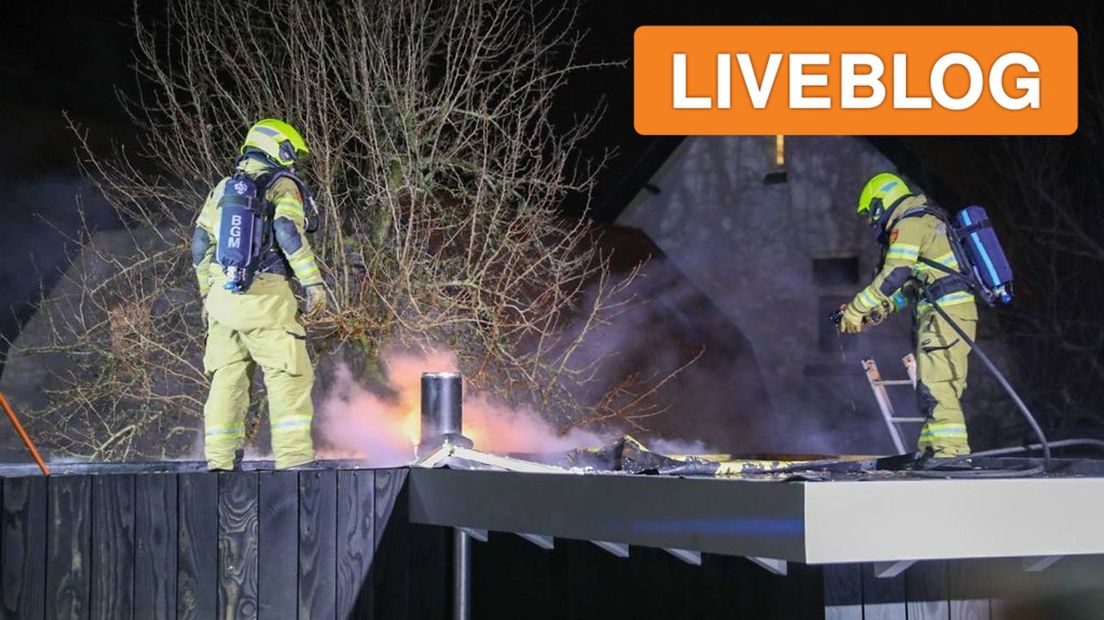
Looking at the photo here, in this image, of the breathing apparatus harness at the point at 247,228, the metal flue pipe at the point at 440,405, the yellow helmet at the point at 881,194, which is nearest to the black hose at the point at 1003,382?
the yellow helmet at the point at 881,194

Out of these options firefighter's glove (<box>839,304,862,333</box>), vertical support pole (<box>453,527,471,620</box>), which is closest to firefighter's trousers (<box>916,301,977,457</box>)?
firefighter's glove (<box>839,304,862,333</box>)

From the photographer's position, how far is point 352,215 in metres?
10.2

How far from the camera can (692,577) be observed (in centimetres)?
443

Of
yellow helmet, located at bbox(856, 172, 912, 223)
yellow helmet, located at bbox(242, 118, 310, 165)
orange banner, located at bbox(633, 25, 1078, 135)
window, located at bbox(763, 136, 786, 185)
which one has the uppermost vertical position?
orange banner, located at bbox(633, 25, 1078, 135)

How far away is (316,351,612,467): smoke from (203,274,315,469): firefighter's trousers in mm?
3433

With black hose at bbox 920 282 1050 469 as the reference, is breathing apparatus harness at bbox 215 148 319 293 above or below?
above

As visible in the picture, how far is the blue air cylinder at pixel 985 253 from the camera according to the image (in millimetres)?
6750

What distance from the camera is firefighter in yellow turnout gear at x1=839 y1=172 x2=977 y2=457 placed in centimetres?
686

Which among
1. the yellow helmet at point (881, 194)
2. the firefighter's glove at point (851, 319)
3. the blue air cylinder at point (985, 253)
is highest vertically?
the yellow helmet at point (881, 194)

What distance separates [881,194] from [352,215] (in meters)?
4.28

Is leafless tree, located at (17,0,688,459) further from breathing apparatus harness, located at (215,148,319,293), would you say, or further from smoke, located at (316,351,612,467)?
breathing apparatus harness, located at (215,148,319,293)

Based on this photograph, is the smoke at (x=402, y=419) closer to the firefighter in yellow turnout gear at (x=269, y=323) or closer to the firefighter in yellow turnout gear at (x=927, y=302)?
the firefighter in yellow turnout gear at (x=927, y=302)

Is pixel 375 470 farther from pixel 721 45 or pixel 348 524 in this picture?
pixel 721 45

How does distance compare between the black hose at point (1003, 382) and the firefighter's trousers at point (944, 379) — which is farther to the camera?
the firefighter's trousers at point (944, 379)
